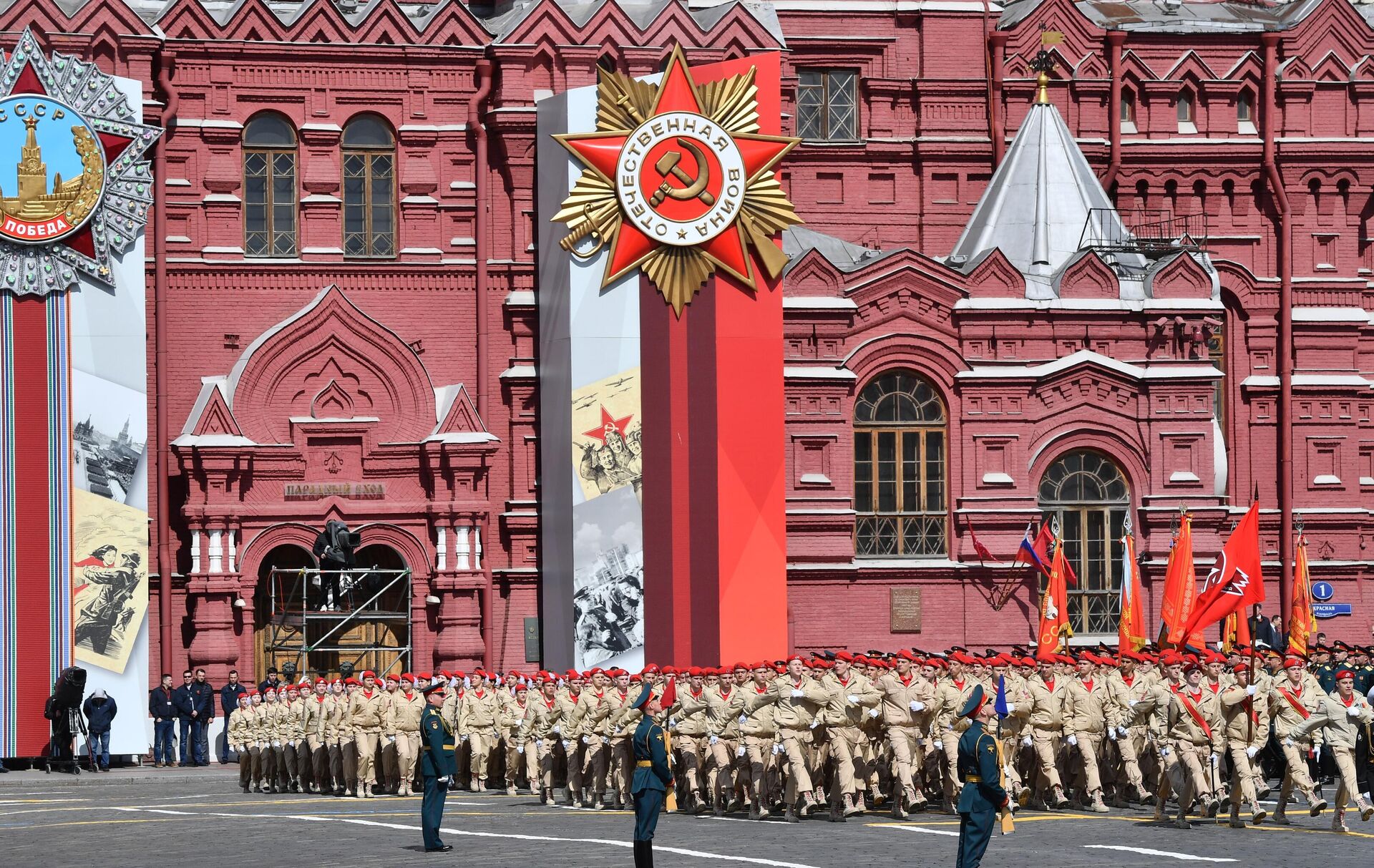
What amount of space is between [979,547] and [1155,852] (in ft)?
57.3

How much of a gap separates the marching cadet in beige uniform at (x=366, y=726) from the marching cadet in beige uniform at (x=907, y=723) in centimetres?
733

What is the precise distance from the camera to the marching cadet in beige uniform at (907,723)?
86.1ft

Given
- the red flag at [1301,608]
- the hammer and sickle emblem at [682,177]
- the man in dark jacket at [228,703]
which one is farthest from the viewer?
the hammer and sickle emblem at [682,177]

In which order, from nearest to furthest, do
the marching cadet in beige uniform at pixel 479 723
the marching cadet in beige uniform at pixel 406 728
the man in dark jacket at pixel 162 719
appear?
the marching cadet in beige uniform at pixel 406 728, the marching cadet in beige uniform at pixel 479 723, the man in dark jacket at pixel 162 719

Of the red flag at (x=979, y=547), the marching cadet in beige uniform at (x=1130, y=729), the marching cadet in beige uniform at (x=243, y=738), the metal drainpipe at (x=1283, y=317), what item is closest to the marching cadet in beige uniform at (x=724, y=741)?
the marching cadet in beige uniform at (x=1130, y=729)

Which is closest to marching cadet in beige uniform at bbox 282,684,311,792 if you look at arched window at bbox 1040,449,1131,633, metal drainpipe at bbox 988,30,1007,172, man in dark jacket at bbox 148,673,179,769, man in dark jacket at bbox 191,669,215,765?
man in dark jacket at bbox 148,673,179,769

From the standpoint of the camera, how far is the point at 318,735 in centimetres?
3197

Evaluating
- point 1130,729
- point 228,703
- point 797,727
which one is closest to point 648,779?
point 797,727

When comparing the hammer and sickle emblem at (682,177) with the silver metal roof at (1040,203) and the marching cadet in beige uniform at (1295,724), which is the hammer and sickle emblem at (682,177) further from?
the marching cadet in beige uniform at (1295,724)

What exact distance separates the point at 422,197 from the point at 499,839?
17.4m

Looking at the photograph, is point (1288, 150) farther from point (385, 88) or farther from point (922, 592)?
point (385, 88)

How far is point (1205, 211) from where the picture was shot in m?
43.3

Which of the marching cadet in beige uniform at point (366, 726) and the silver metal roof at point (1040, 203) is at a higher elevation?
the silver metal roof at point (1040, 203)

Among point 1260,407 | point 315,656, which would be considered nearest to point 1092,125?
point 1260,407
